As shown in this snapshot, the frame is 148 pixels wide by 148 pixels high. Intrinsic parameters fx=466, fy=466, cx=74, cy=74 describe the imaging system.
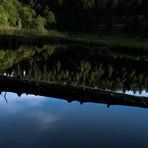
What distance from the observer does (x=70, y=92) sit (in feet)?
123

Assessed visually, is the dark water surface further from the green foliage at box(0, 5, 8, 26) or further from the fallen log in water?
the green foliage at box(0, 5, 8, 26)

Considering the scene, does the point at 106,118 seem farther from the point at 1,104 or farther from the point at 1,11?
the point at 1,11

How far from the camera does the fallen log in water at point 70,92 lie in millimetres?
36281

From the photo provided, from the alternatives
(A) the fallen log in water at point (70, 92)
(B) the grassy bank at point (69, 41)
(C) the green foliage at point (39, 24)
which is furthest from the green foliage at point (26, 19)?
(A) the fallen log in water at point (70, 92)

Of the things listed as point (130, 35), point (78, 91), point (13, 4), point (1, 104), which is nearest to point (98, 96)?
point (78, 91)

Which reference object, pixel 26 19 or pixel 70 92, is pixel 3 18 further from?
pixel 70 92

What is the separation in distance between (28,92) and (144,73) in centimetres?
3302

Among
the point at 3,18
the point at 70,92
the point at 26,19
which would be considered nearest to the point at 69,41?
the point at 3,18

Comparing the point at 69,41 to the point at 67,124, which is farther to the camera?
the point at 69,41

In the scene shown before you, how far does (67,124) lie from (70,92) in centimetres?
745

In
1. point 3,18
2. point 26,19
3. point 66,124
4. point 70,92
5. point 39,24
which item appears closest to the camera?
point 66,124

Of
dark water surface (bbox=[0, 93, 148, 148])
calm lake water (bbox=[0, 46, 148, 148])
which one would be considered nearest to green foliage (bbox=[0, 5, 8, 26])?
calm lake water (bbox=[0, 46, 148, 148])

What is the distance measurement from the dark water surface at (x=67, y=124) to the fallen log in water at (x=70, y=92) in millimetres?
553

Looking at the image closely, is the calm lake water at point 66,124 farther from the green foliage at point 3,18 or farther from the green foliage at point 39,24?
the green foliage at point 39,24
